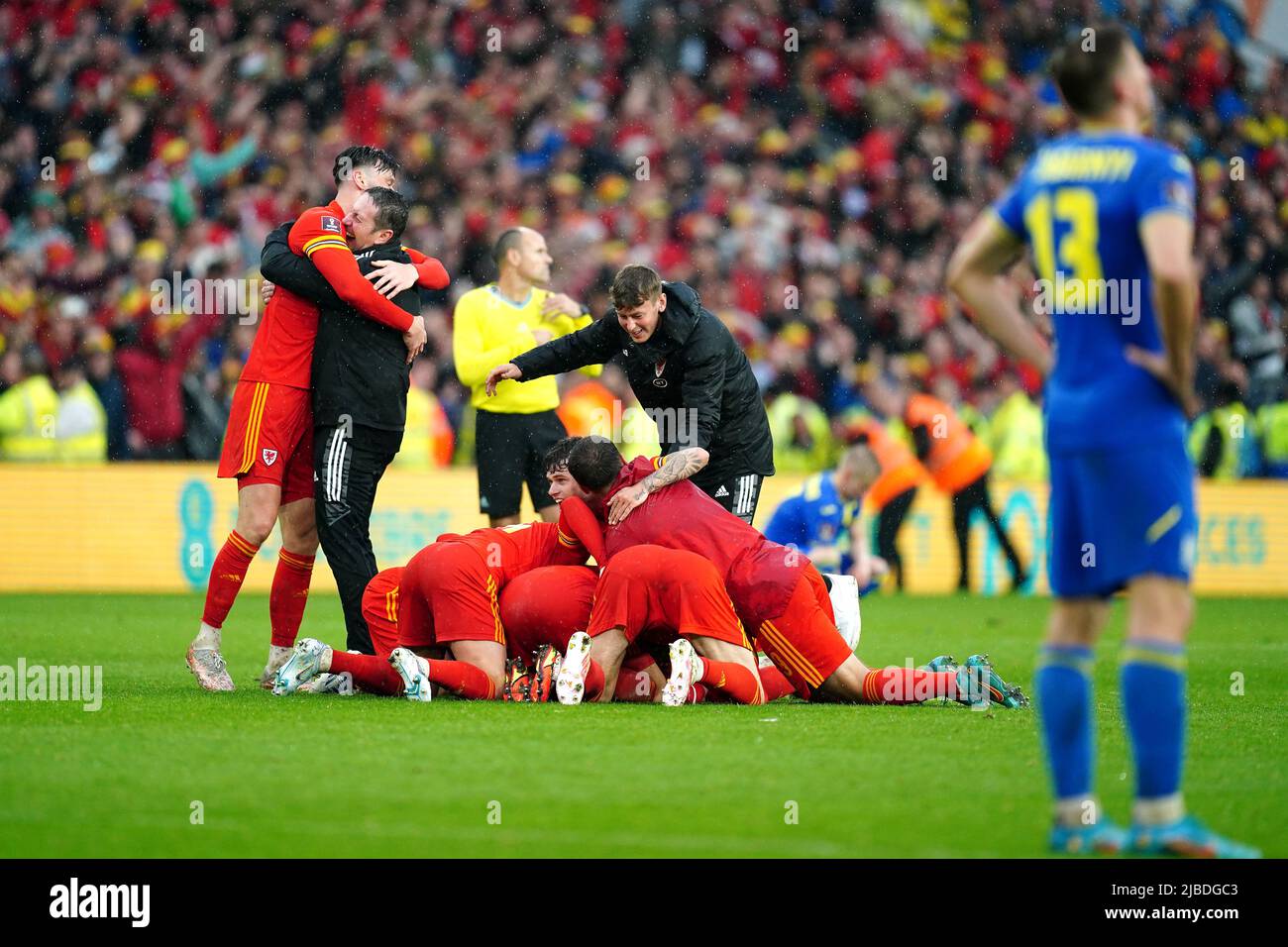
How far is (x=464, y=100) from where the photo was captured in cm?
2050

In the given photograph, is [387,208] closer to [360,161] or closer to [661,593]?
[360,161]

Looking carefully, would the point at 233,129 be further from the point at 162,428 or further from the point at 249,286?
the point at 162,428

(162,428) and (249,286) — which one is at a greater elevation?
(249,286)

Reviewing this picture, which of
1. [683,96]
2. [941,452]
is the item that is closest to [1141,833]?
[941,452]

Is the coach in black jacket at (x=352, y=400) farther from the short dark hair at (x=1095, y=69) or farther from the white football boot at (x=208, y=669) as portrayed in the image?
the short dark hair at (x=1095, y=69)

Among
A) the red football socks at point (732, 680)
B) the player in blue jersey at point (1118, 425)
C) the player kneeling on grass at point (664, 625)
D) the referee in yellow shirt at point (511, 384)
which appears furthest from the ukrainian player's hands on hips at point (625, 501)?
the player in blue jersey at point (1118, 425)

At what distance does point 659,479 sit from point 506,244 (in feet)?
12.2

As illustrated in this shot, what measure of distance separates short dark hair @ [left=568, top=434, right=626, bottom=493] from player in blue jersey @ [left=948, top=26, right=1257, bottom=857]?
3477 mm

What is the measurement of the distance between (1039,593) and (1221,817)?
12461 mm

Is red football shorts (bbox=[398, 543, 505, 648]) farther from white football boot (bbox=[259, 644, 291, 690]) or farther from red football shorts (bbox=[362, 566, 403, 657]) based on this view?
white football boot (bbox=[259, 644, 291, 690])

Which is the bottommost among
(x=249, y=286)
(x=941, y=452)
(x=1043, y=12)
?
(x=941, y=452)

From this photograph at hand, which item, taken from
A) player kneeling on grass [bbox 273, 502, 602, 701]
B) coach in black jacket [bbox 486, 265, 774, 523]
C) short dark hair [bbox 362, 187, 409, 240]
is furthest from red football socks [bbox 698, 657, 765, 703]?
short dark hair [bbox 362, 187, 409, 240]

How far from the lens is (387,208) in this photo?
850 centimetres

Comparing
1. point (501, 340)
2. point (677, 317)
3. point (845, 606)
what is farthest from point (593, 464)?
point (501, 340)
